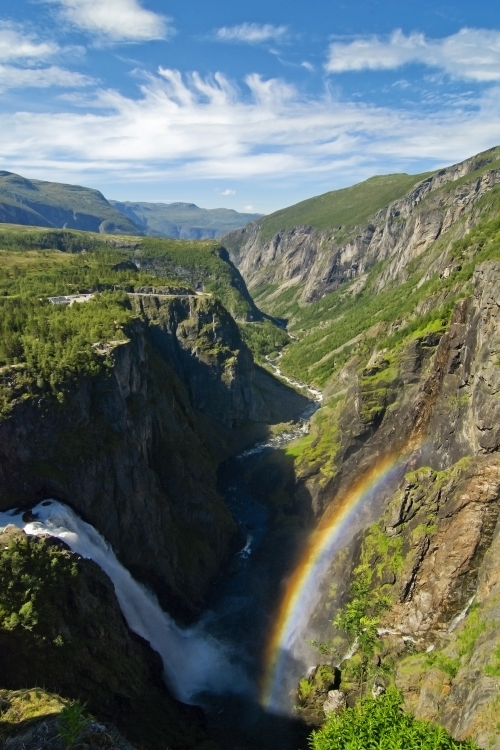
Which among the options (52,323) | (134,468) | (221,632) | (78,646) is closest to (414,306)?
(134,468)

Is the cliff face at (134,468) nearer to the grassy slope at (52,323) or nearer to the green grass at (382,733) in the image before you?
the grassy slope at (52,323)

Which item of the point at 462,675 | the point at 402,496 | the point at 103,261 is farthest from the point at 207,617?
the point at 103,261

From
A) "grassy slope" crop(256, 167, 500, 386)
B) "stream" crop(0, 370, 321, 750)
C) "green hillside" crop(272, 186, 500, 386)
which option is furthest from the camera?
"grassy slope" crop(256, 167, 500, 386)

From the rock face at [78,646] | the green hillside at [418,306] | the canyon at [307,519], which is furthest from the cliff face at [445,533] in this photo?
the rock face at [78,646]

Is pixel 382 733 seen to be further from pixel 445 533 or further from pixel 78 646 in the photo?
pixel 78 646

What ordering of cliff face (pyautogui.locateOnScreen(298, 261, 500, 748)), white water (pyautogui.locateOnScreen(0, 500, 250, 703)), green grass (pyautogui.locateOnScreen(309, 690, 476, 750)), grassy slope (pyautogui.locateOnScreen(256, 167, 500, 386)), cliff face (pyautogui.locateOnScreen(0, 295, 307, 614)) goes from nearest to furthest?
green grass (pyautogui.locateOnScreen(309, 690, 476, 750)), cliff face (pyautogui.locateOnScreen(298, 261, 500, 748)), white water (pyautogui.locateOnScreen(0, 500, 250, 703)), cliff face (pyautogui.locateOnScreen(0, 295, 307, 614)), grassy slope (pyautogui.locateOnScreen(256, 167, 500, 386))

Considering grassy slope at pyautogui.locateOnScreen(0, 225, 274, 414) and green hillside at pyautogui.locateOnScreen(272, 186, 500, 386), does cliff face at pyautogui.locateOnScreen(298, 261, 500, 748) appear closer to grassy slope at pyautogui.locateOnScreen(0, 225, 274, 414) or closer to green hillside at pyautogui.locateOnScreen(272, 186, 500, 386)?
green hillside at pyautogui.locateOnScreen(272, 186, 500, 386)

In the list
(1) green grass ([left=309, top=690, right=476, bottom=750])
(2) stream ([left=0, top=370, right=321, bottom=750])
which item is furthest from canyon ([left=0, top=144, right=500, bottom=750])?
(1) green grass ([left=309, top=690, right=476, bottom=750])

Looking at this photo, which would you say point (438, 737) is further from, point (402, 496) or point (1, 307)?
point (1, 307)
